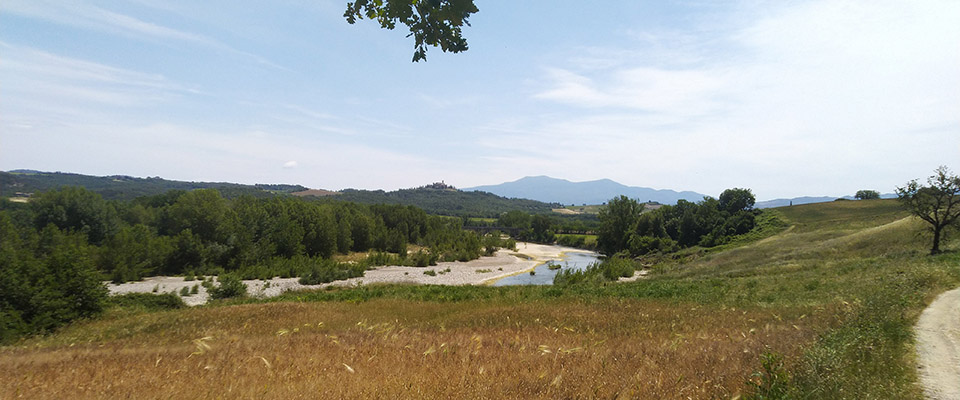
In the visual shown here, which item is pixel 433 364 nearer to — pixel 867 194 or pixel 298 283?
pixel 298 283

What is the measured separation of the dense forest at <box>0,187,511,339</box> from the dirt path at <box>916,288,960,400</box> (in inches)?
889

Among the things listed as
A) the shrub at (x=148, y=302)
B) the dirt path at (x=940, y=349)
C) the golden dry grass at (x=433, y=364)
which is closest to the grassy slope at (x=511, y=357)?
the golden dry grass at (x=433, y=364)

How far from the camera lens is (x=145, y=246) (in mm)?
46312

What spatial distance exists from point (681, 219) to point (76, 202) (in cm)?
10872

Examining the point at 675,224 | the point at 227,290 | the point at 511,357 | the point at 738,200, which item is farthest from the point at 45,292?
the point at 738,200

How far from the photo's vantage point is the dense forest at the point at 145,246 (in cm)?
1577

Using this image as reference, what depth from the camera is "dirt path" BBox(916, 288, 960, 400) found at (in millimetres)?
5874

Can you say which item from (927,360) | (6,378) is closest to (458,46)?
(6,378)

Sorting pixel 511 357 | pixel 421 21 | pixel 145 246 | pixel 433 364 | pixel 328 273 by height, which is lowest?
pixel 328 273

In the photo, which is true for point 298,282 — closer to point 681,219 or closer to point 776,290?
point 776,290

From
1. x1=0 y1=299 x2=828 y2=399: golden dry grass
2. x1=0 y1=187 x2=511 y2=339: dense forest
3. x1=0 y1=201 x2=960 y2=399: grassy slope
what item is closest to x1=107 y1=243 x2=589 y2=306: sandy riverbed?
x1=0 y1=187 x2=511 y2=339: dense forest

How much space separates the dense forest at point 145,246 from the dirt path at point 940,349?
2257 cm

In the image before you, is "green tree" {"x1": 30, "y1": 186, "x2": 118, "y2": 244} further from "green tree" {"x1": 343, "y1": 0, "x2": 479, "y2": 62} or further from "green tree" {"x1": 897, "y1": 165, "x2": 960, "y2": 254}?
"green tree" {"x1": 897, "y1": 165, "x2": 960, "y2": 254}

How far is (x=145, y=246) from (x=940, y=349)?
198ft
